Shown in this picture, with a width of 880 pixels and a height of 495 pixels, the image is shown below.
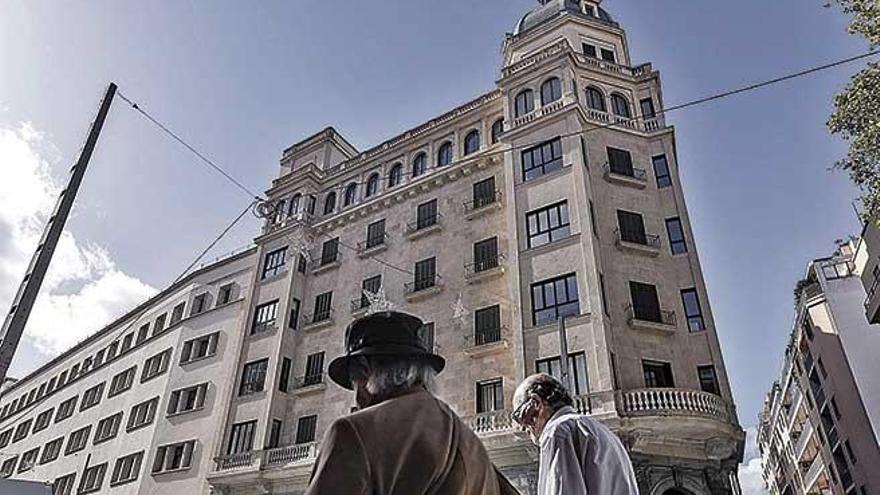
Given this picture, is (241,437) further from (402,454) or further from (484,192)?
(402,454)

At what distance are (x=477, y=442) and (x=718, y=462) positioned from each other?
606 inches

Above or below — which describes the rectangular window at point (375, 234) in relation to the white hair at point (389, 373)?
above

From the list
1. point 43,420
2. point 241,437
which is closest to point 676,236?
point 241,437

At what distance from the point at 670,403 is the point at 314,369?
13274mm

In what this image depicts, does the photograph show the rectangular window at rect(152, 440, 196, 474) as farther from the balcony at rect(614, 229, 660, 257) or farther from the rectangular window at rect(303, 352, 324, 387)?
the balcony at rect(614, 229, 660, 257)

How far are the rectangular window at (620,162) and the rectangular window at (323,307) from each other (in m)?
12.4

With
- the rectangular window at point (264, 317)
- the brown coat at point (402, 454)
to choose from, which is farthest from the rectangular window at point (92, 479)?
the brown coat at point (402, 454)

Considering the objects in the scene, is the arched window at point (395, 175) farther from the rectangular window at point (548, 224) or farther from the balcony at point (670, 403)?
the balcony at point (670, 403)

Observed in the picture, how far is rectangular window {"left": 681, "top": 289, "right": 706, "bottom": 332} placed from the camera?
16203 millimetres

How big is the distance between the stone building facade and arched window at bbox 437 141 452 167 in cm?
1968

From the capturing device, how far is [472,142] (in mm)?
22688

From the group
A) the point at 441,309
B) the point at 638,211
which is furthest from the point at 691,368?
the point at 441,309

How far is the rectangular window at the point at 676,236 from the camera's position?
57.7 feet

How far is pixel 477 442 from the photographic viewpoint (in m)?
1.97
